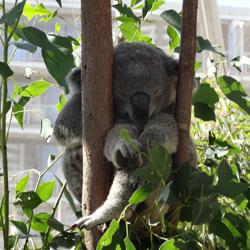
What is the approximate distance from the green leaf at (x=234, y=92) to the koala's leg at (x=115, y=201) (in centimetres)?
38

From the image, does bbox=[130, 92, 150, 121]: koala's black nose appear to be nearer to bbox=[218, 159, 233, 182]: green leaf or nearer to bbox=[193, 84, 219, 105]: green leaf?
bbox=[193, 84, 219, 105]: green leaf

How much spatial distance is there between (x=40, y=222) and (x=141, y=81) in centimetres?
61

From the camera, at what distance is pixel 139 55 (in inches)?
86.3

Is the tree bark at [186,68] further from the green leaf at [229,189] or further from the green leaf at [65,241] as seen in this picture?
the green leaf at [65,241]

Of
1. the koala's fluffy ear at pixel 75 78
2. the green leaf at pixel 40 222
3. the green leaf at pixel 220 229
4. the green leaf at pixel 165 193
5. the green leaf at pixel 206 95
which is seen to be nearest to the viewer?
the green leaf at pixel 165 193

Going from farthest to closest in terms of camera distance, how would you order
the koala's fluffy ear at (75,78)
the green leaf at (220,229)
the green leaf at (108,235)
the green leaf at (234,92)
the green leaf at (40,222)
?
1. the koala's fluffy ear at (75,78)
2. the green leaf at (40,222)
3. the green leaf at (234,92)
4. the green leaf at (220,229)
5. the green leaf at (108,235)

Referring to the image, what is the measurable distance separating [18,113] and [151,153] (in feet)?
2.79

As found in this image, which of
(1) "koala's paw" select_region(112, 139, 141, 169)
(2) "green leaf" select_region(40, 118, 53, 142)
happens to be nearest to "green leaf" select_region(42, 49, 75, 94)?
(1) "koala's paw" select_region(112, 139, 141, 169)

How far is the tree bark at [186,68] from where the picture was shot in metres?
1.70

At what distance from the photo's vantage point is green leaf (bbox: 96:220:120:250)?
1.57 m

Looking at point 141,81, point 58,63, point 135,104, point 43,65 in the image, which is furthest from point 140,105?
point 43,65

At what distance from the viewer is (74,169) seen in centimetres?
210

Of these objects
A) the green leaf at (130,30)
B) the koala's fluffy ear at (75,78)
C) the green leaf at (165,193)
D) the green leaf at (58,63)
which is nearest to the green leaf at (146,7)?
the green leaf at (130,30)

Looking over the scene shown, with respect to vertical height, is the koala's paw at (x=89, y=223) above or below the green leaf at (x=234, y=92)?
Result: below
